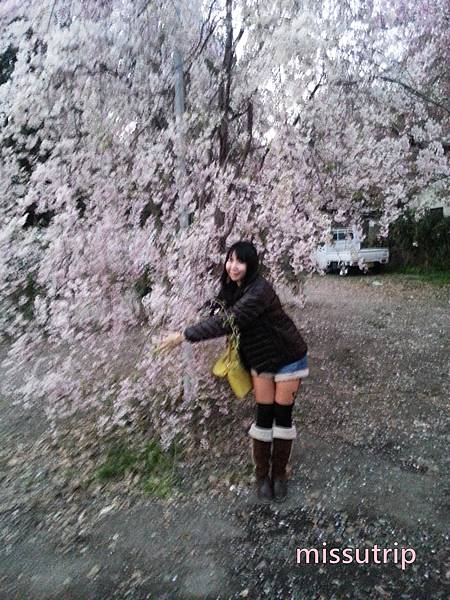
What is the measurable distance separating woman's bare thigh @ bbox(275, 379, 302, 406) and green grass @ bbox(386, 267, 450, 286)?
1025cm

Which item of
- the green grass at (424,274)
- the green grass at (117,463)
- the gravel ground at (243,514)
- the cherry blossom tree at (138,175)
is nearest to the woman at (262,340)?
the gravel ground at (243,514)

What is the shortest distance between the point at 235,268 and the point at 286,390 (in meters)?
0.79

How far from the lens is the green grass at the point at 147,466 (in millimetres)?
3188

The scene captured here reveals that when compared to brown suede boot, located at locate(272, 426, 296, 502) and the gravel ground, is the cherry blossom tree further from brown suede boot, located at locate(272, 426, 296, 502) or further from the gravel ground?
brown suede boot, located at locate(272, 426, 296, 502)

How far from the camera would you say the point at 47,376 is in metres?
3.30

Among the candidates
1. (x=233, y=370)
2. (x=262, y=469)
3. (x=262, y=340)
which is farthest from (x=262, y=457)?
(x=262, y=340)

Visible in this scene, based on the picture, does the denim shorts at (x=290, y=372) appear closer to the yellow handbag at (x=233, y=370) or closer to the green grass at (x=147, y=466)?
the yellow handbag at (x=233, y=370)

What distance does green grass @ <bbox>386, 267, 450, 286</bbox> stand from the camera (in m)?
12.0

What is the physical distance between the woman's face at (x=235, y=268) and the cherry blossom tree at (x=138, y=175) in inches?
26.4

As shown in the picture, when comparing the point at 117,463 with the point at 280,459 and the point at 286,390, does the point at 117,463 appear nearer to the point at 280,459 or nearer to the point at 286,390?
the point at 280,459

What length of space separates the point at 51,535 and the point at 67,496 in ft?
1.31

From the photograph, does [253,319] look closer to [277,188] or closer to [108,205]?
[108,205]

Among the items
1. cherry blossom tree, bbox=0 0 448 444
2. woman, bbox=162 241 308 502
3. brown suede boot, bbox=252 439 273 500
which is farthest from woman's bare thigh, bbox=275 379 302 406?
cherry blossom tree, bbox=0 0 448 444

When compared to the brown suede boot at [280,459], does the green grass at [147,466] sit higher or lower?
lower
